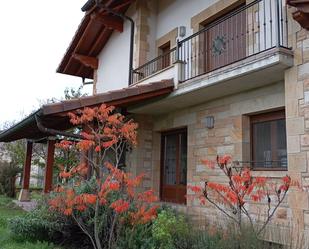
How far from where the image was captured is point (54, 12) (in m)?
19.8

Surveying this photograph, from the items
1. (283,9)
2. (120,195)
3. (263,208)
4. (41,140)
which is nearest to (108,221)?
(120,195)

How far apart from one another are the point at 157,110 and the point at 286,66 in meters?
4.45

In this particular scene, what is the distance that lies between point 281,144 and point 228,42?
8.70ft

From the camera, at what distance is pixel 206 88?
7777 mm

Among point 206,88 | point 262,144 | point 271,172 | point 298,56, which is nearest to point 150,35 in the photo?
point 206,88

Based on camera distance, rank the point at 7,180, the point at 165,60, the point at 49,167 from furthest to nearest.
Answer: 1. the point at 7,180
2. the point at 49,167
3. the point at 165,60

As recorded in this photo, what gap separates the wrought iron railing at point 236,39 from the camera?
6.75m

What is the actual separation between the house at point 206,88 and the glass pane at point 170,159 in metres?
0.03

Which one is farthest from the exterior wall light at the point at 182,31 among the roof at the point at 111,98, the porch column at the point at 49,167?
the porch column at the point at 49,167

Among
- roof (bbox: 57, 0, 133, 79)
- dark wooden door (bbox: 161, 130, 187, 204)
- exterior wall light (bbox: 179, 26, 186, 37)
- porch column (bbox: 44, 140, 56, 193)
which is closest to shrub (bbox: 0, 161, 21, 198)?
porch column (bbox: 44, 140, 56, 193)

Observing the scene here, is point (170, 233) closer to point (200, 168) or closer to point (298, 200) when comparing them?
point (298, 200)

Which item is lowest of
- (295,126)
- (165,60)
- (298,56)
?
(295,126)

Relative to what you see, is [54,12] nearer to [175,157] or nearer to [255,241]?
[175,157]

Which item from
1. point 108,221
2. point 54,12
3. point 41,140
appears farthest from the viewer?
point 54,12
